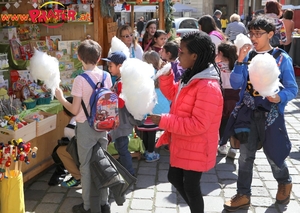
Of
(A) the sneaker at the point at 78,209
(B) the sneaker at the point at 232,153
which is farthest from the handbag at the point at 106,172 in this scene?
(B) the sneaker at the point at 232,153

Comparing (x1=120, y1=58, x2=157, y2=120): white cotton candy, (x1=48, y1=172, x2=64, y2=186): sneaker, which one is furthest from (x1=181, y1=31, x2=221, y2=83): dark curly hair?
(x1=48, y1=172, x2=64, y2=186): sneaker

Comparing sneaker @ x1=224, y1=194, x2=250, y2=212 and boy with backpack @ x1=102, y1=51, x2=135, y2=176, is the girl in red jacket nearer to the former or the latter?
sneaker @ x1=224, y1=194, x2=250, y2=212

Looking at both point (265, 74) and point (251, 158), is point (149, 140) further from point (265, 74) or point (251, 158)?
point (265, 74)

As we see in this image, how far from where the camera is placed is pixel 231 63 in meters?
4.82

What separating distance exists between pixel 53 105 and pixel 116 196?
5.60ft

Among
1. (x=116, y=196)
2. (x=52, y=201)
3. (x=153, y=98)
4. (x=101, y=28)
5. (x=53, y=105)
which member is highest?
(x=101, y=28)

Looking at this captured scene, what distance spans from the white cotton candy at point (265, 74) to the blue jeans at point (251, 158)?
18.0 inches

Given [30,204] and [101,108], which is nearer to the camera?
[101,108]

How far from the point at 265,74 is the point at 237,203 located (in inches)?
56.3

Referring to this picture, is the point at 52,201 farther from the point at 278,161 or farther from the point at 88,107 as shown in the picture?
the point at 278,161

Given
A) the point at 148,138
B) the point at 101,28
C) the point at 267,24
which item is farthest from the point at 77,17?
the point at 267,24

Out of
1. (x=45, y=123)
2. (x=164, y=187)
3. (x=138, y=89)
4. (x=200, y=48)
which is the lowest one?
(x=164, y=187)

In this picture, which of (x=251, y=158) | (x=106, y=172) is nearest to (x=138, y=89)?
(x=106, y=172)

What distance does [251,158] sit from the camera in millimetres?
3719
